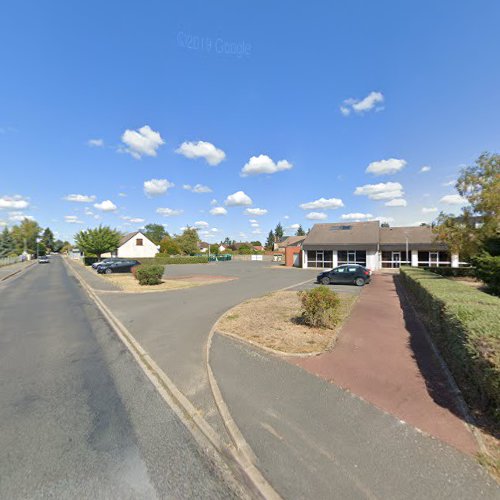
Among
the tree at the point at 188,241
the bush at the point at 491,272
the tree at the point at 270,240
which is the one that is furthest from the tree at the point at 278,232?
the bush at the point at 491,272

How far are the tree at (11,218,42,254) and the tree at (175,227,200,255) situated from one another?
49.2 metres

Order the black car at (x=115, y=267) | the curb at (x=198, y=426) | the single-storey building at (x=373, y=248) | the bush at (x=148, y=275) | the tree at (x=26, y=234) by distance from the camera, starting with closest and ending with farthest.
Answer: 1. the curb at (x=198, y=426)
2. the bush at (x=148, y=275)
3. the black car at (x=115, y=267)
4. the single-storey building at (x=373, y=248)
5. the tree at (x=26, y=234)

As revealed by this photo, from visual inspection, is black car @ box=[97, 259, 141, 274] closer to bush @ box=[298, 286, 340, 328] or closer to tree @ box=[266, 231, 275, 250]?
bush @ box=[298, 286, 340, 328]

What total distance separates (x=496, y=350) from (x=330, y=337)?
11.3ft

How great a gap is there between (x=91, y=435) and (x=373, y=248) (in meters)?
29.4

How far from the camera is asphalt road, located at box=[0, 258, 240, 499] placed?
2533 mm

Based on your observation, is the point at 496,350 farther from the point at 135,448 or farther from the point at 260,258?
the point at 260,258

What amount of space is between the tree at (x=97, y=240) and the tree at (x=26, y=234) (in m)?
51.3

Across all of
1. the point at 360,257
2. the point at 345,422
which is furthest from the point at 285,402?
the point at 360,257

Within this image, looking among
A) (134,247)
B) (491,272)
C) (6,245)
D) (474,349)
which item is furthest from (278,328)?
(6,245)

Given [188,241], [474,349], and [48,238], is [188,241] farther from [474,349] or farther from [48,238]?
[48,238]

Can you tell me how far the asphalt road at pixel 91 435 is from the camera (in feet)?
8.31

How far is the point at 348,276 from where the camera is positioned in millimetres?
17141

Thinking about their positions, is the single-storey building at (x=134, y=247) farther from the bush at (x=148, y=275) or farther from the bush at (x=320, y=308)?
the bush at (x=320, y=308)
